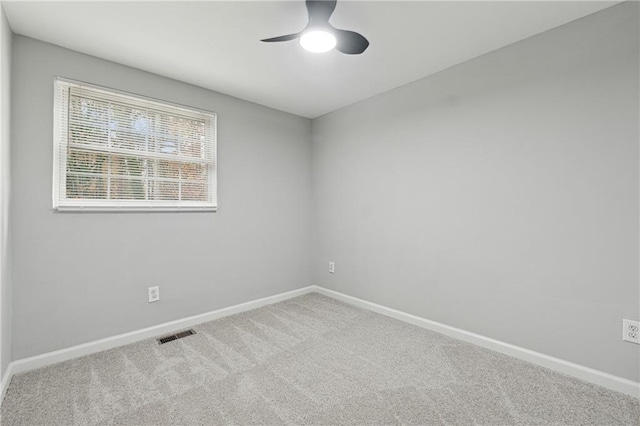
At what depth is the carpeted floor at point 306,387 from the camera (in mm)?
1573

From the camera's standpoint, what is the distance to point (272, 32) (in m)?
2.05

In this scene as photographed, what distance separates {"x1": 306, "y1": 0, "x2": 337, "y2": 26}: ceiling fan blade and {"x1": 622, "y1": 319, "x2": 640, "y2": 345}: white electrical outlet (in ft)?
8.40

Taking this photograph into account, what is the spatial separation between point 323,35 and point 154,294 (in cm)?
250

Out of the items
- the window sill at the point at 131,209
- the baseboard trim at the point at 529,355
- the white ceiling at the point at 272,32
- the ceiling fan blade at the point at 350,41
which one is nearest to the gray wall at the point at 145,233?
the window sill at the point at 131,209

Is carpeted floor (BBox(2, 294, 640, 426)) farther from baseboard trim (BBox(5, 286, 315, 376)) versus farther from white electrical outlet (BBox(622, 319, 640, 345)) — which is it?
white electrical outlet (BBox(622, 319, 640, 345))

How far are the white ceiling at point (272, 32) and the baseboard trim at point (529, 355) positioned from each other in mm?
2302

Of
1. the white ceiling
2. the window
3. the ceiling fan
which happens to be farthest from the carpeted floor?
the white ceiling

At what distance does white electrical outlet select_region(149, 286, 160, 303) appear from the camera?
2572 millimetres

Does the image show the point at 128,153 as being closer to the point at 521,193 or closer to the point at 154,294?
the point at 154,294

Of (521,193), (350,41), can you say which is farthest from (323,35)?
(521,193)

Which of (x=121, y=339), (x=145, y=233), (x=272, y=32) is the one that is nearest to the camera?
(x=272, y=32)

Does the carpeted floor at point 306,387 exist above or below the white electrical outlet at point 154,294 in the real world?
below

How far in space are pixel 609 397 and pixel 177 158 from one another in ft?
12.0

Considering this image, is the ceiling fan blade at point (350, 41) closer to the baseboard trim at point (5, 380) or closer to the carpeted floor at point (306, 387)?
the carpeted floor at point (306, 387)
